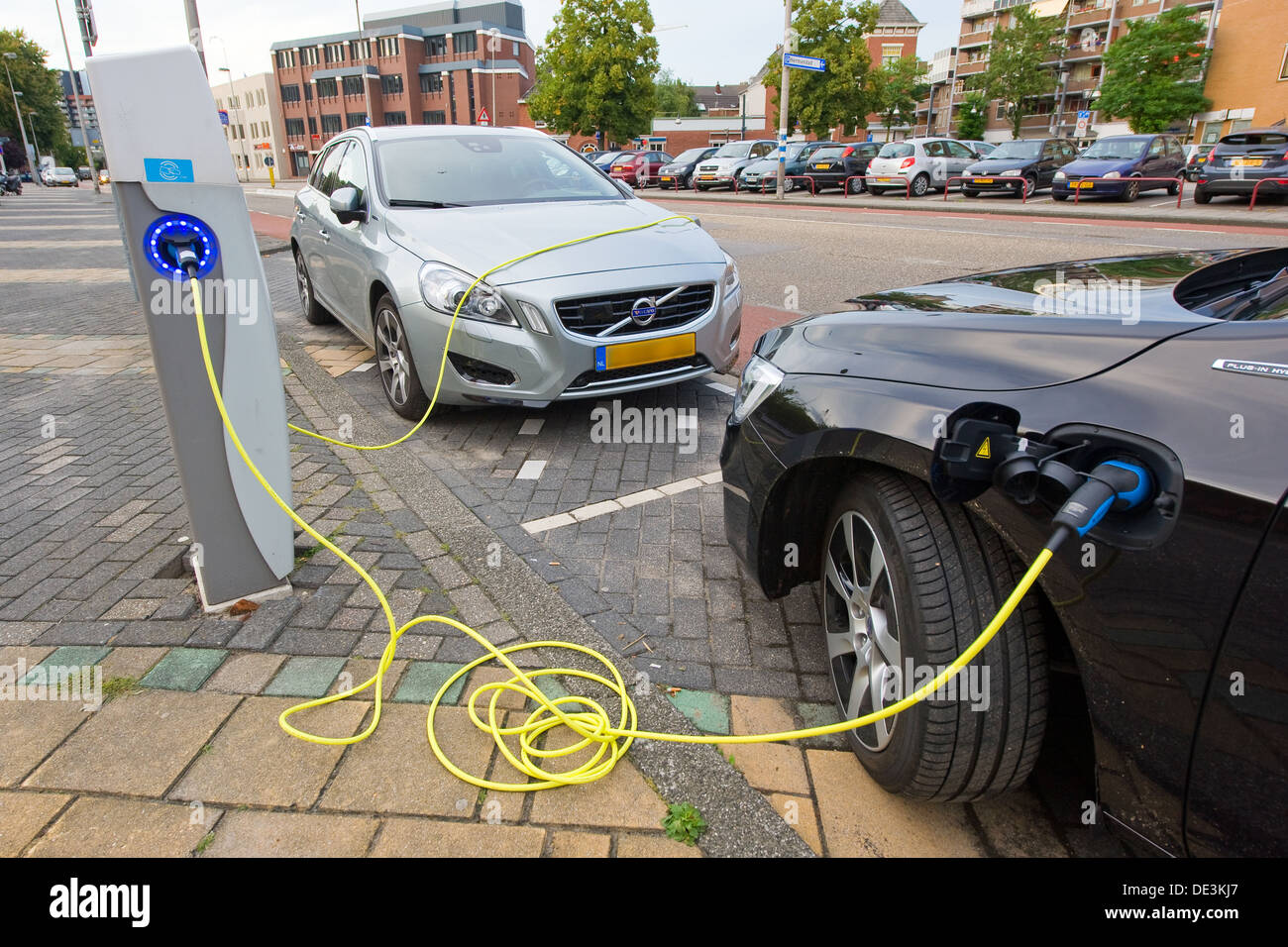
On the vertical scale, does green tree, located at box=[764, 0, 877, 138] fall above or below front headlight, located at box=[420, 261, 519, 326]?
above

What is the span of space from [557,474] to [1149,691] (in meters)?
2.97

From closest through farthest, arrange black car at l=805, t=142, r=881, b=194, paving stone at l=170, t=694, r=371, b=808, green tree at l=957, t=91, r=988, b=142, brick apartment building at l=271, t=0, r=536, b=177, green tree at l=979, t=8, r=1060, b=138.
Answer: paving stone at l=170, t=694, r=371, b=808
black car at l=805, t=142, r=881, b=194
green tree at l=979, t=8, r=1060, b=138
green tree at l=957, t=91, r=988, b=142
brick apartment building at l=271, t=0, r=536, b=177

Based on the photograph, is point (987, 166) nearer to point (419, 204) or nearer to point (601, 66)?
point (419, 204)

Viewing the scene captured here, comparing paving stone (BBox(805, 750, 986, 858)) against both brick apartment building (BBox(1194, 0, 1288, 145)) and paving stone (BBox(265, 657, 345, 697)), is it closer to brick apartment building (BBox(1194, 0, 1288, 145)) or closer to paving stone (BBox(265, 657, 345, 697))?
paving stone (BBox(265, 657, 345, 697))

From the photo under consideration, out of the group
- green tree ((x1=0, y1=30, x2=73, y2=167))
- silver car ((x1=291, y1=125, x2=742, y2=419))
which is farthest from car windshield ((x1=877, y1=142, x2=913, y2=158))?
green tree ((x1=0, y1=30, x2=73, y2=167))

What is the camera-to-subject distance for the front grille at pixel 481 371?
4.09m

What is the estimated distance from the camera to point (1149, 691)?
134 centimetres

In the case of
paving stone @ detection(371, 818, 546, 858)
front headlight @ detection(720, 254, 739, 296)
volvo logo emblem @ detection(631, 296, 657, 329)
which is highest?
front headlight @ detection(720, 254, 739, 296)

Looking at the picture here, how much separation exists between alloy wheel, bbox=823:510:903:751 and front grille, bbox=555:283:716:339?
219 centimetres

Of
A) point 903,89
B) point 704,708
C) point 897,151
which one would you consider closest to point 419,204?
point 704,708

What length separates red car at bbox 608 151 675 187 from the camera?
2956cm

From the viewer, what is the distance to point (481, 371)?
4.16m
